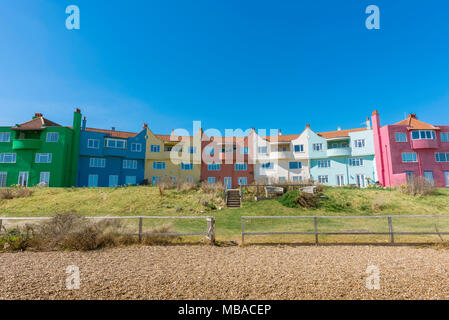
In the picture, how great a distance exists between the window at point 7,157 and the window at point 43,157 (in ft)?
10.3

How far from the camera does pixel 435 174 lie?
3528cm

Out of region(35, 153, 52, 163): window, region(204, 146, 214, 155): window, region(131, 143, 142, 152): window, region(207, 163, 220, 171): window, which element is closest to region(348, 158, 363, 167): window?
region(207, 163, 220, 171): window

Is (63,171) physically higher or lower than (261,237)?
higher

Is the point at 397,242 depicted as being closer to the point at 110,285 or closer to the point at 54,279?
the point at 110,285

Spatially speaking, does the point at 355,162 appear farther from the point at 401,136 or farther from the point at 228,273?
the point at 228,273

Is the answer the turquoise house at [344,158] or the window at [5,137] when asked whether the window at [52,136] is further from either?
the turquoise house at [344,158]

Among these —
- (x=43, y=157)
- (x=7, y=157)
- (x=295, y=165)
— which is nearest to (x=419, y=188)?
(x=295, y=165)

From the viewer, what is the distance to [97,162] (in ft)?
128

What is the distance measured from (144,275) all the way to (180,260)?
1775 mm

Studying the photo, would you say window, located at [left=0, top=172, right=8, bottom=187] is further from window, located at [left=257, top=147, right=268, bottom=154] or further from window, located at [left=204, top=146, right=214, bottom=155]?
window, located at [left=257, top=147, right=268, bottom=154]

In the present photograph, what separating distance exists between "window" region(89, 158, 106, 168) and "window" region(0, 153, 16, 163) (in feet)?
31.6

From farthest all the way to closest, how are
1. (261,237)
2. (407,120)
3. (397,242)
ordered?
(407,120), (261,237), (397,242)
